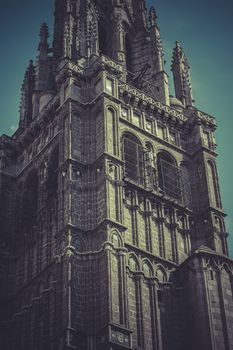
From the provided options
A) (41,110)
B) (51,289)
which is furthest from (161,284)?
(41,110)

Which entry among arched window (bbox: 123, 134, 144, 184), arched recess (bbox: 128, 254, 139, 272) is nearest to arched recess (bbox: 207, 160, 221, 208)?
arched window (bbox: 123, 134, 144, 184)

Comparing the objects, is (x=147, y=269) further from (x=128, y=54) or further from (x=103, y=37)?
(x=103, y=37)

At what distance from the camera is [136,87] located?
60.0m

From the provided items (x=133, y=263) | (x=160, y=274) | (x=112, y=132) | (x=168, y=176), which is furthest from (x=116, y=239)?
(x=168, y=176)

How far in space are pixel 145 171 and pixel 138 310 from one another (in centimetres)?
1030

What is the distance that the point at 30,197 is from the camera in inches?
2173

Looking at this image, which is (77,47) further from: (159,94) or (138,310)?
(138,310)

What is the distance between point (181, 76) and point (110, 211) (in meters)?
19.4

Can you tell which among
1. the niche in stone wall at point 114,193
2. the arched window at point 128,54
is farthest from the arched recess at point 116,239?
the arched window at point 128,54

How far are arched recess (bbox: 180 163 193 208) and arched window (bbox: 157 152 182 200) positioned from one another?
0.39m

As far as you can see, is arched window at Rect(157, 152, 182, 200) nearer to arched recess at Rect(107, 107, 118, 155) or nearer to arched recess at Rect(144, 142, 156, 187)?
arched recess at Rect(144, 142, 156, 187)

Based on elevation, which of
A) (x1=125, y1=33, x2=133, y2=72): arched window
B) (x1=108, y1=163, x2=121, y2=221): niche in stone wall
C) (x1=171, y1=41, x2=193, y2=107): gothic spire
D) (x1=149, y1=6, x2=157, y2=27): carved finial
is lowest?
(x1=108, y1=163, x2=121, y2=221): niche in stone wall

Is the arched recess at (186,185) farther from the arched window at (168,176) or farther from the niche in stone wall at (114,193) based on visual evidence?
the niche in stone wall at (114,193)

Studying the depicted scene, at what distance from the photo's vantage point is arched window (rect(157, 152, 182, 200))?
5222cm
